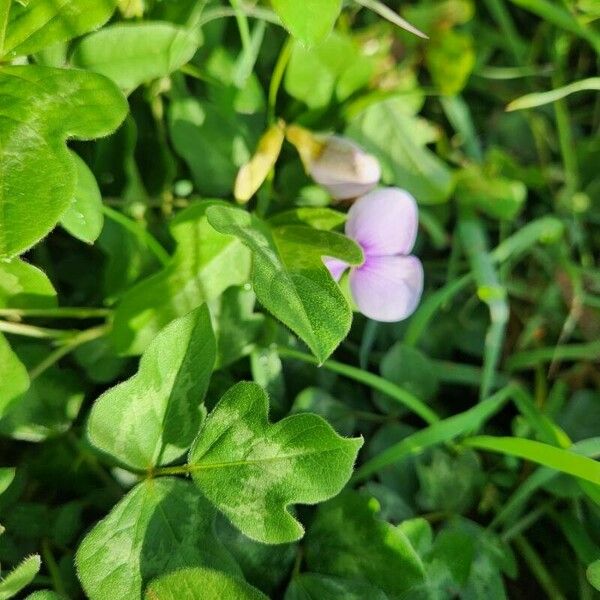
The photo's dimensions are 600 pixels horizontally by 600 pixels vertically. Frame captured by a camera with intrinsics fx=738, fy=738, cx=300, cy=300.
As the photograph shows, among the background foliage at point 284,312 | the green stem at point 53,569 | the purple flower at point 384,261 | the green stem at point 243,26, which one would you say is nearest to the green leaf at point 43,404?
the background foliage at point 284,312

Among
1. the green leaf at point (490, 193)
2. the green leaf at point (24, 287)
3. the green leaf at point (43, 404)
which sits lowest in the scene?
the green leaf at point (490, 193)

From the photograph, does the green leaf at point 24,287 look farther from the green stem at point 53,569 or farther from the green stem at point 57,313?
the green stem at point 53,569

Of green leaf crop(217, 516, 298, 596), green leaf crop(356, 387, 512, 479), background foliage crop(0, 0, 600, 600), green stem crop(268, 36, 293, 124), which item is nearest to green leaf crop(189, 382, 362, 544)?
background foliage crop(0, 0, 600, 600)

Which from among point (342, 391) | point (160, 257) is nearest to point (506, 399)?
point (342, 391)

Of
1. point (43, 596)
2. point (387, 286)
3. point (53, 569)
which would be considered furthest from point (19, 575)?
point (387, 286)

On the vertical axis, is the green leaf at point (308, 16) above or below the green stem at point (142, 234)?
above

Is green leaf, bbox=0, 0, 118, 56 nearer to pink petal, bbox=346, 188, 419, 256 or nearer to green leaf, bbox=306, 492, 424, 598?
pink petal, bbox=346, 188, 419, 256

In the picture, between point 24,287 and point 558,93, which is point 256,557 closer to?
point 24,287

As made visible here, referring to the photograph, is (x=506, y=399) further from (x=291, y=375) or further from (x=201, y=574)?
(x=201, y=574)
